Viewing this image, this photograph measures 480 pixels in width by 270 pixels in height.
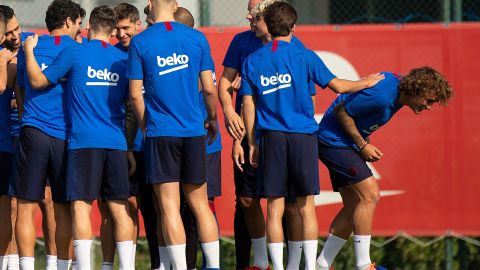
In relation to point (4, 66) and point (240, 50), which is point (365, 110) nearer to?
point (240, 50)

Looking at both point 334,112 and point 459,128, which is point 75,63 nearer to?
point 334,112

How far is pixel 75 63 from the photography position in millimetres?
8203

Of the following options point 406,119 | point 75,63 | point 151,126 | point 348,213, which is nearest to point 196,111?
point 151,126

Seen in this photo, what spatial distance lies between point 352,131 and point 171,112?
151cm

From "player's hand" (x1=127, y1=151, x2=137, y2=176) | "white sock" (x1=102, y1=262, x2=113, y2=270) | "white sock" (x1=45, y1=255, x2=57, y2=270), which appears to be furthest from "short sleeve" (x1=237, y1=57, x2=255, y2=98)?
"white sock" (x1=45, y1=255, x2=57, y2=270)

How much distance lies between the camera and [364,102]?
8.62 meters

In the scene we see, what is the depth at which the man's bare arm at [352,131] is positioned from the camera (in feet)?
28.8

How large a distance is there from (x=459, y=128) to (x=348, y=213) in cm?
207

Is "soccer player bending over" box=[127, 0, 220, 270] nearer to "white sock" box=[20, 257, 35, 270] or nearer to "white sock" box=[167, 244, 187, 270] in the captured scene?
"white sock" box=[167, 244, 187, 270]

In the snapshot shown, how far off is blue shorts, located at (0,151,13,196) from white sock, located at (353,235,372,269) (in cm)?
274

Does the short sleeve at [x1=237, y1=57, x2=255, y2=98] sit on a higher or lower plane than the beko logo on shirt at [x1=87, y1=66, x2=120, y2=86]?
lower

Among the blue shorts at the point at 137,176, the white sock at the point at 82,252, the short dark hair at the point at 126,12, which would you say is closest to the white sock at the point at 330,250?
the blue shorts at the point at 137,176

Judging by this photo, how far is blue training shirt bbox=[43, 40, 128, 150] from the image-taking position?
8.20 m

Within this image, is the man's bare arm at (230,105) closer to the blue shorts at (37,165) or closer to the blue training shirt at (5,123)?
the blue shorts at (37,165)
